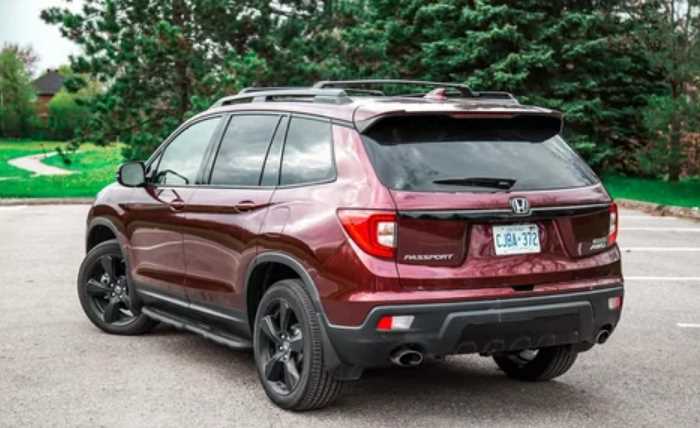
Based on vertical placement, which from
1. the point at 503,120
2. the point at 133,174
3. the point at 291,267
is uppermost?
the point at 503,120

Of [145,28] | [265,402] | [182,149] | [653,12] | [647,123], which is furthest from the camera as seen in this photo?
[145,28]

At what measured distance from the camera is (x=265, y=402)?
5.70m

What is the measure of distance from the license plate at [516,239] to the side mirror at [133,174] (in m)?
2.97

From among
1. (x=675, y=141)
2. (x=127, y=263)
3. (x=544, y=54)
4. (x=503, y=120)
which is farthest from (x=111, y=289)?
(x=544, y=54)

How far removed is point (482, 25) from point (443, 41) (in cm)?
112

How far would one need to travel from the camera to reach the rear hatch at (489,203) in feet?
16.5

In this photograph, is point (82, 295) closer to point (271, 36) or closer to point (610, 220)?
point (610, 220)

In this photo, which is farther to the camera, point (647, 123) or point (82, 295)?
point (647, 123)

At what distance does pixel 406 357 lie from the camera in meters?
5.04

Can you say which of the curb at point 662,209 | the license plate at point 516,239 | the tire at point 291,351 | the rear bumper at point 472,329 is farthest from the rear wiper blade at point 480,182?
the curb at point 662,209

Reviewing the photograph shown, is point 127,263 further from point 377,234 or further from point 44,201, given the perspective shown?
point 44,201

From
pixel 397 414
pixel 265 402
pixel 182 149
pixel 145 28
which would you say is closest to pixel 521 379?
pixel 397 414

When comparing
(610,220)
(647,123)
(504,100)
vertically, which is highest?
(504,100)

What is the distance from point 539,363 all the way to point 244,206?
2025 mm
